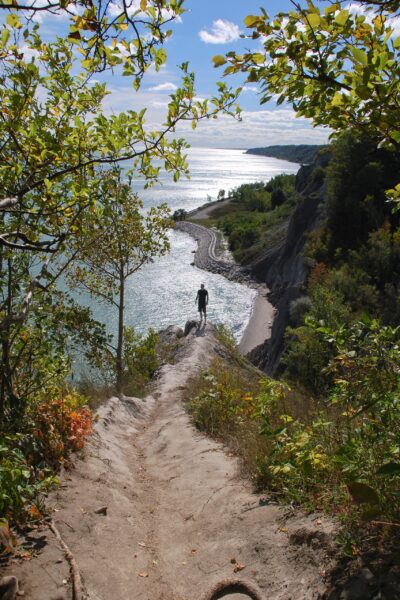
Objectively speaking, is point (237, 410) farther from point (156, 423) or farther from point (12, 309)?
point (12, 309)

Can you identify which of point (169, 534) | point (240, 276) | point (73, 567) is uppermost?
point (73, 567)

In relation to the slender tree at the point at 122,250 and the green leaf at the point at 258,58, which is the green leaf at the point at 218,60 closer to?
the green leaf at the point at 258,58

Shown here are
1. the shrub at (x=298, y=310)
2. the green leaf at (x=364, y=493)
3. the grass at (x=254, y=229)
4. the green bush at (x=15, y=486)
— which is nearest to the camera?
the green leaf at (x=364, y=493)

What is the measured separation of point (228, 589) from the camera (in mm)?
4262

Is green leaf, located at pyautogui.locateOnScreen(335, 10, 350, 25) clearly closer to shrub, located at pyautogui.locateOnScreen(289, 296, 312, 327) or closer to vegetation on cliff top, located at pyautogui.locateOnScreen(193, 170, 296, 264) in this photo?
shrub, located at pyautogui.locateOnScreen(289, 296, 312, 327)

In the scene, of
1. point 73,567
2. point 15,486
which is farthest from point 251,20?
point 73,567

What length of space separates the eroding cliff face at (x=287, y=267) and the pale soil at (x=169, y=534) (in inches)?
836

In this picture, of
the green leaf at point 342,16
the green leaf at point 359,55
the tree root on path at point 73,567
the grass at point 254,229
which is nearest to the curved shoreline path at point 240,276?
the grass at point 254,229

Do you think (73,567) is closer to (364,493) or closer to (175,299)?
(364,493)

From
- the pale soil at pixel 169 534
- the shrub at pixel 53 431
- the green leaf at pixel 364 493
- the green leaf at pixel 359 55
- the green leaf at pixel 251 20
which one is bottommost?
the pale soil at pixel 169 534

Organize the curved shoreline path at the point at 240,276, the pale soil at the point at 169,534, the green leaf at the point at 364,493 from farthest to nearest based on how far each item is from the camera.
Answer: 1. the curved shoreline path at the point at 240,276
2. the pale soil at the point at 169,534
3. the green leaf at the point at 364,493

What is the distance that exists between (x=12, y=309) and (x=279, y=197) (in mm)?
100698

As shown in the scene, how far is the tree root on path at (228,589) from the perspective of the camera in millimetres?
4168

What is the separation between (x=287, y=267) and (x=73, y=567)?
154 ft
